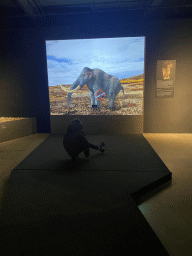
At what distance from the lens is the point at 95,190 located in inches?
80.0

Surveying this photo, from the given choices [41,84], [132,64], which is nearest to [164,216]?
A: [132,64]

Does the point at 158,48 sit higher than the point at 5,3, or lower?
lower

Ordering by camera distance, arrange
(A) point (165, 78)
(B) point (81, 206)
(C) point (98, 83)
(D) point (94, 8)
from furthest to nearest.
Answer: (C) point (98, 83), (A) point (165, 78), (D) point (94, 8), (B) point (81, 206)

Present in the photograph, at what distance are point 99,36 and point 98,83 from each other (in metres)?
1.12

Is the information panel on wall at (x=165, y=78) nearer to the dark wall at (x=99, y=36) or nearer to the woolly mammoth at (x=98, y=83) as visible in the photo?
the dark wall at (x=99, y=36)

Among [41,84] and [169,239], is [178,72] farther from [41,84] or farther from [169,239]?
[169,239]

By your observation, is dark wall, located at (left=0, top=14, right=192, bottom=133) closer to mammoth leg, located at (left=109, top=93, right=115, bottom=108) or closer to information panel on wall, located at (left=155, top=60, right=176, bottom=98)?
information panel on wall, located at (left=155, top=60, right=176, bottom=98)

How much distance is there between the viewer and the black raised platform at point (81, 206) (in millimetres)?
1325

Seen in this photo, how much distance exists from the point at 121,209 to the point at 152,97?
3.67 meters

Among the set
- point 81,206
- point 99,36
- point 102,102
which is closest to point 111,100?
point 102,102

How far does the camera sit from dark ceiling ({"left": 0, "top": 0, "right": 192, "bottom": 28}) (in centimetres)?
431

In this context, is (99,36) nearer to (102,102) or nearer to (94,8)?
(94,8)

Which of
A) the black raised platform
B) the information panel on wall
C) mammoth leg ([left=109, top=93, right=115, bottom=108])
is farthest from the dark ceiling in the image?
the black raised platform

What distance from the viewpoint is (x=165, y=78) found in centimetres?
473
